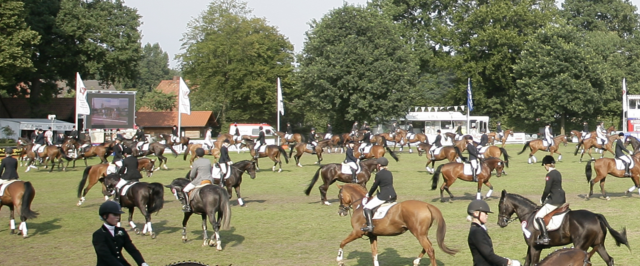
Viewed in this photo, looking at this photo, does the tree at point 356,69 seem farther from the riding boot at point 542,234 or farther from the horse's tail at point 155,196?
the riding boot at point 542,234

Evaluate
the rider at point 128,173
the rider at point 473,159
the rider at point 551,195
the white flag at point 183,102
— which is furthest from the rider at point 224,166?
the white flag at point 183,102

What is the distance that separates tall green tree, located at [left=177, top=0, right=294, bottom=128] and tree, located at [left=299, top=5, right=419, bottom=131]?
10.6m

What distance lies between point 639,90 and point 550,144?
4136 cm

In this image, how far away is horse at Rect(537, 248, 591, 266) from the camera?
7.48m

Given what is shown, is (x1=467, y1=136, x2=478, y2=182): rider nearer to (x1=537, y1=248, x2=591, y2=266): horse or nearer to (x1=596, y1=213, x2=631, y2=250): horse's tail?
(x1=596, y1=213, x2=631, y2=250): horse's tail

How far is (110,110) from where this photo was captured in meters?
51.1

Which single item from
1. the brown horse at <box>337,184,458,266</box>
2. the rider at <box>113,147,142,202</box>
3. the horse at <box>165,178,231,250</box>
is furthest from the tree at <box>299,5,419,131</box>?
the brown horse at <box>337,184,458,266</box>

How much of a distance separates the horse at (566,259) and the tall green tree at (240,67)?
208 ft

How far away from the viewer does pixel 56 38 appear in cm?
5684

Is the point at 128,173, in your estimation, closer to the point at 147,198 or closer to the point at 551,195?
the point at 147,198

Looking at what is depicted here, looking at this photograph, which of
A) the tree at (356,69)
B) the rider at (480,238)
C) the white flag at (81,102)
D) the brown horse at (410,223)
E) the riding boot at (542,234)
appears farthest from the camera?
the tree at (356,69)

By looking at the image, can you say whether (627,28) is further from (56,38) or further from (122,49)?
(56,38)

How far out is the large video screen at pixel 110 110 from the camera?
1986 inches

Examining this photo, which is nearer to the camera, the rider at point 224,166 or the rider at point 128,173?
the rider at point 128,173
